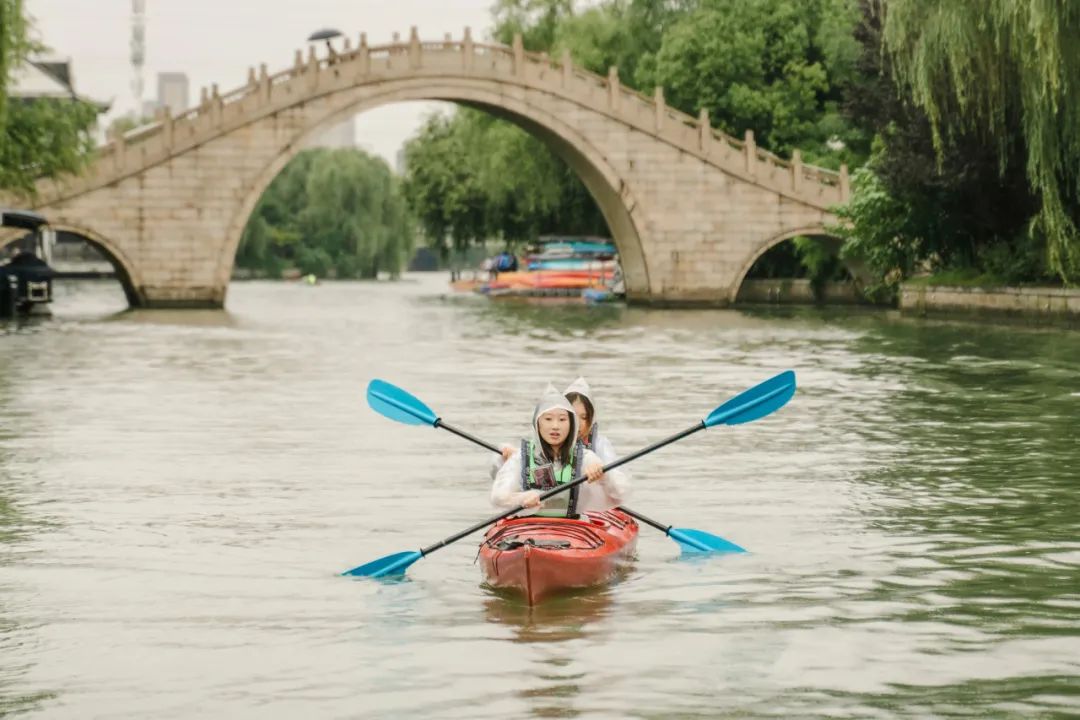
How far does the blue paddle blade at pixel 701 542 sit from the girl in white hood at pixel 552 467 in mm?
401

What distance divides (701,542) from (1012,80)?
20.7 meters

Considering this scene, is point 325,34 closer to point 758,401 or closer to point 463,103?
point 463,103

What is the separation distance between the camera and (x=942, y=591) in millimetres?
9109

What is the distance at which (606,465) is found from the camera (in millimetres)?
9523

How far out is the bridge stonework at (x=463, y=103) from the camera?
Result: 1853 inches

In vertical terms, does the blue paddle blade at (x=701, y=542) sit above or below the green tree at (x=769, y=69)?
below

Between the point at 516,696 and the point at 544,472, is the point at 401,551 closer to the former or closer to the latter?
the point at 544,472

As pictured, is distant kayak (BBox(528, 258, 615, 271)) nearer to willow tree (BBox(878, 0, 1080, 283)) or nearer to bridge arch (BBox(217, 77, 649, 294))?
bridge arch (BBox(217, 77, 649, 294))

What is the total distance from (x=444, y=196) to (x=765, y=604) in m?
59.1

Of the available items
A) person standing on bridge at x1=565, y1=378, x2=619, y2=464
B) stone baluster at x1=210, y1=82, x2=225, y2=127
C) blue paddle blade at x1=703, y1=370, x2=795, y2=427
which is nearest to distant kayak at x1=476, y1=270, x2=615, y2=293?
stone baluster at x1=210, y1=82, x2=225, y2=127

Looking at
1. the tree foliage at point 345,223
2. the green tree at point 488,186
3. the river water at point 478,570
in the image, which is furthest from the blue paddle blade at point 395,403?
the tree foliage at point 345,223

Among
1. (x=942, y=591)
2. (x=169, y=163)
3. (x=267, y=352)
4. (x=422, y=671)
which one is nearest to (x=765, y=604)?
(x=942, y=591)

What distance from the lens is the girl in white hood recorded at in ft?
31.2

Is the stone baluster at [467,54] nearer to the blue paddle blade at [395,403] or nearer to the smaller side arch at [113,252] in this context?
the smaller side arch at [113,252]
